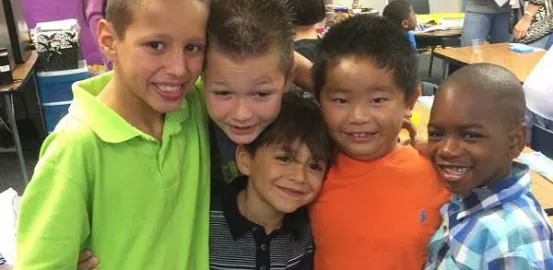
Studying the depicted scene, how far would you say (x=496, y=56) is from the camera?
159 inches

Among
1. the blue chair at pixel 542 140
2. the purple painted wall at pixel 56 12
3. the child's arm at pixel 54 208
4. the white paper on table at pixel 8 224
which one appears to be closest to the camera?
the child's arm at pixel 54 208

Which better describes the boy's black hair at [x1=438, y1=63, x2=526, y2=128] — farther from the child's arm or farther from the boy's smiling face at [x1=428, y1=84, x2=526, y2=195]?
the child's arm

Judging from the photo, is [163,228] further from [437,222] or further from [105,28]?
[437,222]

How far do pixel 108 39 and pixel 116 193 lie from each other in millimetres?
333

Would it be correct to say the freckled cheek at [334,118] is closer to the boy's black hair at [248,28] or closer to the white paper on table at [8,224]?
the boy's black hair at [248,28]

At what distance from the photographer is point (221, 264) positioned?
1329mm

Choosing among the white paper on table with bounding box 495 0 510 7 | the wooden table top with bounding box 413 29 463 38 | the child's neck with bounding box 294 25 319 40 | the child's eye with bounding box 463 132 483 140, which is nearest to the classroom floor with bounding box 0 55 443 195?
the child's neck with bounding box 294 25 319 40

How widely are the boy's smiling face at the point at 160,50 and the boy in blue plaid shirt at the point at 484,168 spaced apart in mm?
557

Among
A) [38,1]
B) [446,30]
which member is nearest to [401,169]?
[38,1]

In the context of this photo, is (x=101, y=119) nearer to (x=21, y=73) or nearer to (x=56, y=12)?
(x=21, y=73)

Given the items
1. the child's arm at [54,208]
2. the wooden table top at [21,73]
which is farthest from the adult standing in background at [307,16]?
the wooden table top at [21,73]

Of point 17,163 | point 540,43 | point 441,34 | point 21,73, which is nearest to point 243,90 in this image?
point 21,73

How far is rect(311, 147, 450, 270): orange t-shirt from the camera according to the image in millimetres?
1305

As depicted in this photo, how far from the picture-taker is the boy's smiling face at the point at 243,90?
1196 mm
